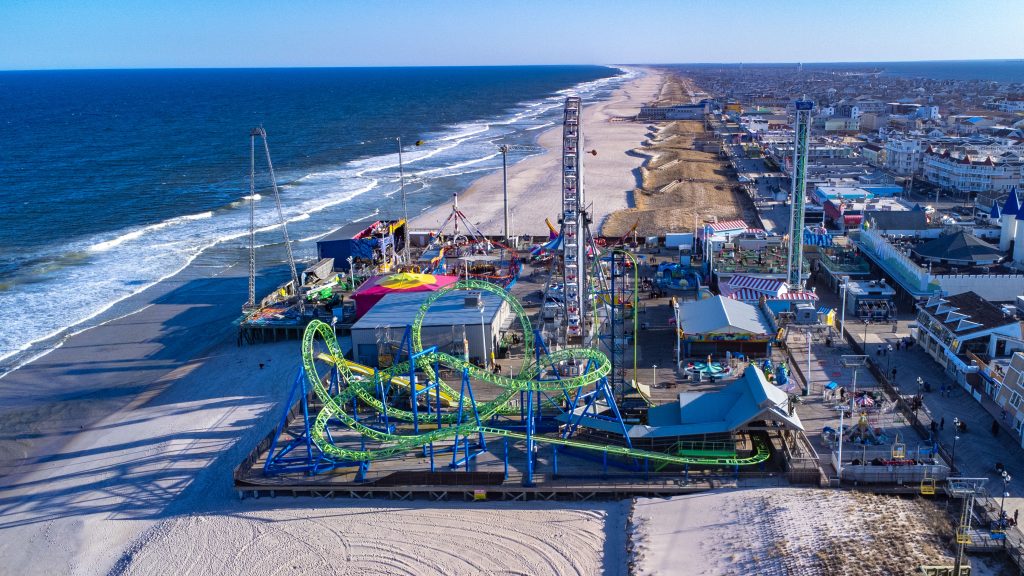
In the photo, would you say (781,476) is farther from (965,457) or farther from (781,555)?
Answer: (965,457)

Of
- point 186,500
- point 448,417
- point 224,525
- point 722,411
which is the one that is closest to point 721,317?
point 722,411

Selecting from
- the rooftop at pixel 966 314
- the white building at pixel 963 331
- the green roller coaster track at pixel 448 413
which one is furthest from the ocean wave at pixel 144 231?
the rooftop at pixel 966 314

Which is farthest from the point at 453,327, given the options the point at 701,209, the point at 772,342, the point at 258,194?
the point at 258,194

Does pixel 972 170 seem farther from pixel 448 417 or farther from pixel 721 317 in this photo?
pixel 448 417

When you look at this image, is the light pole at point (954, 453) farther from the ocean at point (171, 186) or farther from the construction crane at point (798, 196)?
the ocean at point (171, 186)

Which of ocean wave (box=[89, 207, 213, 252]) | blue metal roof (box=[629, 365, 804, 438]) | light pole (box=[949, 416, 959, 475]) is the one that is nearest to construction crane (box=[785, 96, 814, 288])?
light pole (box=[949, 416, 959, 475])

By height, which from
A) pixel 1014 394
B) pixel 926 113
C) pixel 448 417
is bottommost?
pixel 448 417

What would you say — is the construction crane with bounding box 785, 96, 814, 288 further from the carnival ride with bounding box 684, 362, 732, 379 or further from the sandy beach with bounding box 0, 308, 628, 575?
the sandy beach with bounding box 0, 308, 628, 575
